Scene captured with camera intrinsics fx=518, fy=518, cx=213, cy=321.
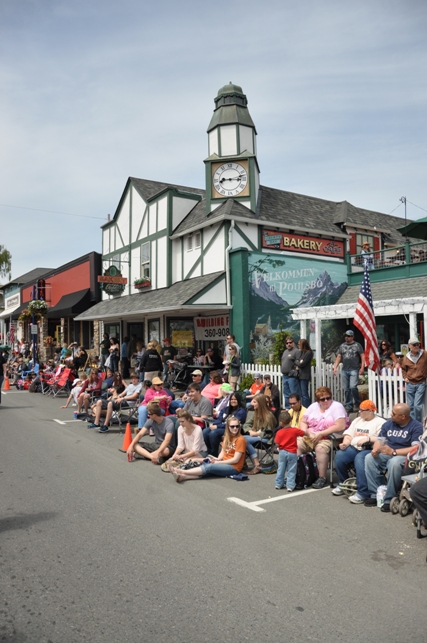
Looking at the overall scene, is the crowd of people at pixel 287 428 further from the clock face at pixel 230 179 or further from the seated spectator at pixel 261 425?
the clock face at pixel 230 179

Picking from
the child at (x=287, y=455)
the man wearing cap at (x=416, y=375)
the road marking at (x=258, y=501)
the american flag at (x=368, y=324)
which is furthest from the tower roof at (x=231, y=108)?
the road marking at (x=258, y=501)

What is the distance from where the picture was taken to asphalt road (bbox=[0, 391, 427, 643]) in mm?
3391

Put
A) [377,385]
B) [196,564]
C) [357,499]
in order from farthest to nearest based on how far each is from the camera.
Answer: [377,385] → [357,499] → [196,564]

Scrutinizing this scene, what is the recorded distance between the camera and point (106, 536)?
497cm

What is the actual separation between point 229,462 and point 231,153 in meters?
14.4

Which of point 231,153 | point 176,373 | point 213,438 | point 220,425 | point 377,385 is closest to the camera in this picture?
point 213,438

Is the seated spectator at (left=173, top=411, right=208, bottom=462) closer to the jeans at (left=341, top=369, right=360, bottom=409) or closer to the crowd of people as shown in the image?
the crowd of people

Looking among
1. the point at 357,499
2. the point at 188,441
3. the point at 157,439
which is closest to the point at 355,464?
the point at 357,499

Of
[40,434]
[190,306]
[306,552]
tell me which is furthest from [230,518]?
[190,306]

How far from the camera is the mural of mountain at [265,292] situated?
17125mm

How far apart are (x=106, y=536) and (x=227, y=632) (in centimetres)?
200

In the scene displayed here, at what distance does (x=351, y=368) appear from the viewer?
1134cm

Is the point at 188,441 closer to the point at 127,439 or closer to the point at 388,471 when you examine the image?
the point at 127,439

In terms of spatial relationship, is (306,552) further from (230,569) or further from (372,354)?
(372,354)
